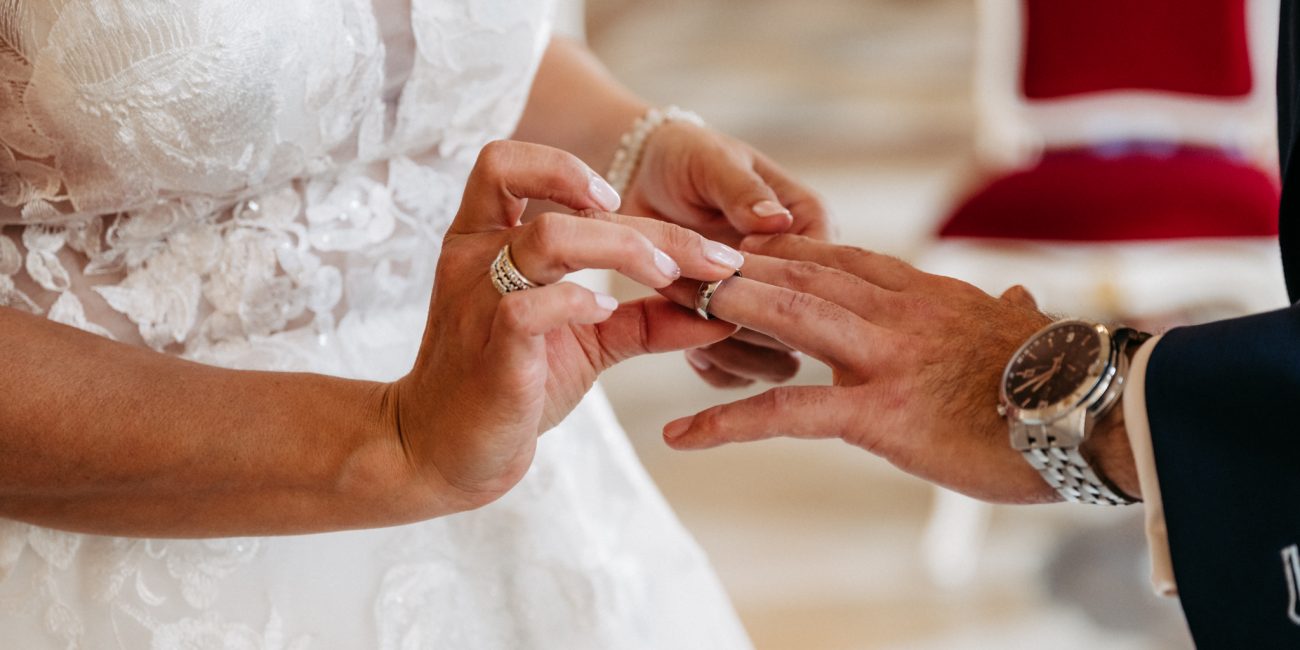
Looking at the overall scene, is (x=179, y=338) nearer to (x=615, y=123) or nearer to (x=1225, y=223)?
(x=615, y=123)

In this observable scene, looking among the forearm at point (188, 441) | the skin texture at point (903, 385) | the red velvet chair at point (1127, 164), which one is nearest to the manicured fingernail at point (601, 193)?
the skin texture at point (903, 385)

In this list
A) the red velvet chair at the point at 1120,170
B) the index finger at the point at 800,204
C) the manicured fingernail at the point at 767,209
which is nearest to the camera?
the manicured fingernail at the point at 767,209

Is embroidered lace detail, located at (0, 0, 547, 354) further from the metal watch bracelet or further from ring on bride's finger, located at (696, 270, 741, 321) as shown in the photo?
the metal watch bracelet

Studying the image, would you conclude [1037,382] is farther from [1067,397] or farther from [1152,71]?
[1152,71]

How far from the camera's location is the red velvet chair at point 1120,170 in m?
2.28

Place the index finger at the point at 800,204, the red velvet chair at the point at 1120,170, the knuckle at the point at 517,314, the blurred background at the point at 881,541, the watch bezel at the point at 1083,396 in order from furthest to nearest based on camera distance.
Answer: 1. the blurred background at the point at 881,541
2. the red velvet chair at the point at 1120,170
3. the index finger at the point at 800,204
4. the watch bezel at the point at 1083,396
5. the knuckle at the point at 517,314

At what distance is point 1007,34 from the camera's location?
8.79 ft

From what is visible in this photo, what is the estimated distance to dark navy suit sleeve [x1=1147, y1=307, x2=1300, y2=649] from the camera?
2.39 feet

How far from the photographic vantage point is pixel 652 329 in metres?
→ 0.93

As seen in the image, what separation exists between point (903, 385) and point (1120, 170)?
5.52 feet

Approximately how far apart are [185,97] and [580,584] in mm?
538

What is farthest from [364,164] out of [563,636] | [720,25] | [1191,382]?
[720,25]

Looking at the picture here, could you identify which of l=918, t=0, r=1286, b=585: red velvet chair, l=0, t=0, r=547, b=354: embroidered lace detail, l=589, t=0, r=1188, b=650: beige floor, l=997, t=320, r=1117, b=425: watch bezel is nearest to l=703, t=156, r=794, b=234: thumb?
l=0, t=0, r=547, b=354: embroidered lace detail

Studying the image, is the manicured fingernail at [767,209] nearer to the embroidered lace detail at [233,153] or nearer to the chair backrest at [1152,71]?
the embroidered lace detail at [233,153]
